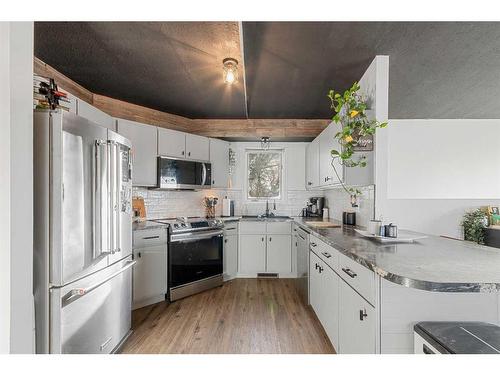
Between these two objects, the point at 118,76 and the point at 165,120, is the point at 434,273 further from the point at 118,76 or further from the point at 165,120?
the point at 165,120

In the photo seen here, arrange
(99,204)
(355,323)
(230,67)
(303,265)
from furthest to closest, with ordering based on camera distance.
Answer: (303,265)
(230,67)
(99,204)
(355,323)

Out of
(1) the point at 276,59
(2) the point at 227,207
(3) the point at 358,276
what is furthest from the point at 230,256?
(1) the point at 276,59

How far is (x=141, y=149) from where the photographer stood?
294cm

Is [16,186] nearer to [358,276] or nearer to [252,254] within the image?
[358,276]

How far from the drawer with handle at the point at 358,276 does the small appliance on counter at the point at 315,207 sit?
237cm

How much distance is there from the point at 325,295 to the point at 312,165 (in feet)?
6.74

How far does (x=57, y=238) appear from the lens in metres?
1.38

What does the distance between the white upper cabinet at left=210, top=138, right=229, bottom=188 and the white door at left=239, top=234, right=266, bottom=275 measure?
0.92 meters

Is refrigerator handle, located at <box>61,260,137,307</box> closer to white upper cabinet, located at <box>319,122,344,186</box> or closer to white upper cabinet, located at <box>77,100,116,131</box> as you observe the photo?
white upper cabinet, located at <box>77,100,116,131</box>

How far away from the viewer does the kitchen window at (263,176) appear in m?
4.30
